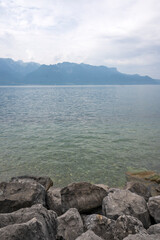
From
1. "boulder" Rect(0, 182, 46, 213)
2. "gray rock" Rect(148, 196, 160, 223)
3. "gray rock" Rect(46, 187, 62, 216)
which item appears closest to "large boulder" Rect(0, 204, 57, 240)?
"boulder" Rect(0, 182, 46, 213)

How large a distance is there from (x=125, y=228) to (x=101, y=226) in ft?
3.43

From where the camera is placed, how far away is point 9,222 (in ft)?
21.6

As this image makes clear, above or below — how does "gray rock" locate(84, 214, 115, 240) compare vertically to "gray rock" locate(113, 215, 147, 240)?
below

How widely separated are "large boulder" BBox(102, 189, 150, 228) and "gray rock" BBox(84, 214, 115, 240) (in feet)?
1.98

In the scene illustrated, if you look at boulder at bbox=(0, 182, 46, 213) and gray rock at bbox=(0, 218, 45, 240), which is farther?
boulder at bbox=(0, 182, 46, 213)

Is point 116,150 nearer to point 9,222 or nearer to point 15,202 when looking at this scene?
point 15,202

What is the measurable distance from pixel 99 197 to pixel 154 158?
42.0 feet

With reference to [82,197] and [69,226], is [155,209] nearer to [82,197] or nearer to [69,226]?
[82,197]

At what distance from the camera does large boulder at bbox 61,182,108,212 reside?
30.1 feet

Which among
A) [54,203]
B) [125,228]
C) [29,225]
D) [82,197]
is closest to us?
[29,225]

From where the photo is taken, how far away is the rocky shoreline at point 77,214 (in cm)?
596

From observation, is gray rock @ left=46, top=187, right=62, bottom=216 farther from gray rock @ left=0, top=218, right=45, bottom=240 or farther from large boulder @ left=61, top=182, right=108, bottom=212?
gray rock @ left=0, top=218, right=45, bottom=240

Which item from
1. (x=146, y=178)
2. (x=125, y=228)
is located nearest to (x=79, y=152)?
(x=146, y=178)

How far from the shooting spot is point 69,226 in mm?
7492
